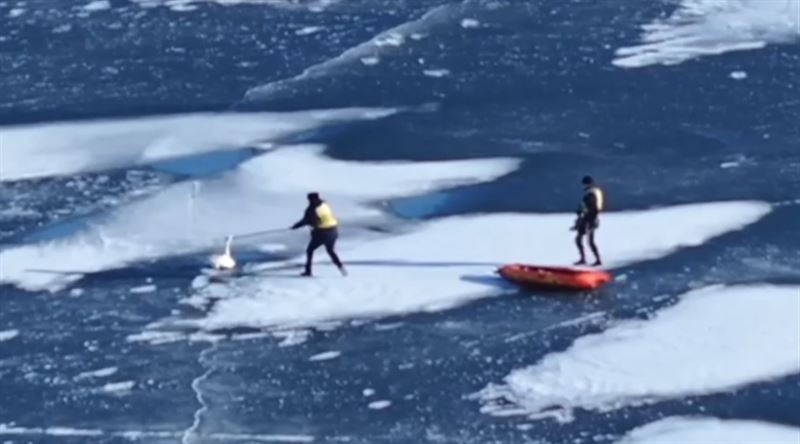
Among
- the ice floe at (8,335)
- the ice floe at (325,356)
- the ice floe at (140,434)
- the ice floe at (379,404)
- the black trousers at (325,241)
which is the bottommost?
the ice floe at (379,404)

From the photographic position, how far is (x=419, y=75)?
985 inches

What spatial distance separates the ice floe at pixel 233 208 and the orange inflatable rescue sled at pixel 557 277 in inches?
101

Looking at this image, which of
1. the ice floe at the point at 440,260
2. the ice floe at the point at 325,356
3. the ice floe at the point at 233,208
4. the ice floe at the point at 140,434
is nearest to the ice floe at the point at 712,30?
the ice floe at the point at 233,208

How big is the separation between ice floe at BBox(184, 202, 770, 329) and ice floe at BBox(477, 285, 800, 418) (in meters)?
1.61

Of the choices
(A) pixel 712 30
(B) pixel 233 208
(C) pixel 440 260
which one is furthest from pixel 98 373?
(A) pixel 712 30

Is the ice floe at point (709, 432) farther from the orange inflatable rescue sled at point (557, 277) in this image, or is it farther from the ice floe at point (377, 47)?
Answer: the ice floe at point (377, 47)

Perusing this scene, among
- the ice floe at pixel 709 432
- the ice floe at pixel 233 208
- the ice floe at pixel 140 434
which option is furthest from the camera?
the ice floe at pixel 233 208

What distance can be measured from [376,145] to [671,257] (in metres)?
4.89

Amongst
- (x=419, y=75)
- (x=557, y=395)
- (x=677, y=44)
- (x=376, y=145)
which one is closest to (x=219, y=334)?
(x=557, y=395)

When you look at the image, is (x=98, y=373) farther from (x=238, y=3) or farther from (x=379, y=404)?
(x=238, y=3)

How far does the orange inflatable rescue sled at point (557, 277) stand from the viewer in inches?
685

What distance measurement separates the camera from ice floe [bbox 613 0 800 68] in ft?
83.4

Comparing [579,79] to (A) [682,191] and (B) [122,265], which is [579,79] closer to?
(A) [682,191]

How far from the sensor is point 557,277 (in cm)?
1741
